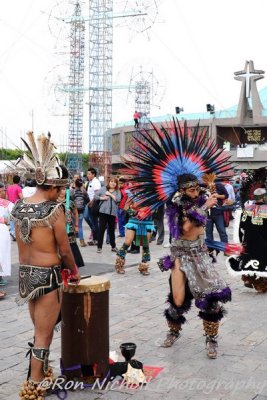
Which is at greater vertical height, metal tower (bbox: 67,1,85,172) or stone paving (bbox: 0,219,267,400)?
metal tower (bbox: 67,1,85,172)

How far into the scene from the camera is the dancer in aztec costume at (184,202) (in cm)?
527

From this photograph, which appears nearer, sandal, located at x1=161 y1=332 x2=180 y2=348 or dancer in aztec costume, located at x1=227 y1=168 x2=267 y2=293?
sandal, located at x1=161 y1=332 x2=180 y2=348

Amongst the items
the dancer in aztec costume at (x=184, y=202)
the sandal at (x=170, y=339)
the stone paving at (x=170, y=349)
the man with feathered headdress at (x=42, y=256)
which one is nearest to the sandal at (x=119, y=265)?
the stone paving at (x=170, y=349)

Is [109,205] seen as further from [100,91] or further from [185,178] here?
[100,91]

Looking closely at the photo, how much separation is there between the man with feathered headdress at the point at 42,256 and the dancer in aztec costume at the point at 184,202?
1494 mm

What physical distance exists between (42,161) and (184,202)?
1.66m

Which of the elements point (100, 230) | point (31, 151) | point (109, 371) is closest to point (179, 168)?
point (31, 151)

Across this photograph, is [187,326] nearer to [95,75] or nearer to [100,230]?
[100,230]

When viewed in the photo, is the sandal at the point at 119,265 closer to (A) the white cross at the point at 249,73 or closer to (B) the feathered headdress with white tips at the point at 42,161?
(B) the feathered headdress with white tips at the point at 42,161

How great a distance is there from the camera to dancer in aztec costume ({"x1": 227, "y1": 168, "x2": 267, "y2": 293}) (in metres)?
7.88

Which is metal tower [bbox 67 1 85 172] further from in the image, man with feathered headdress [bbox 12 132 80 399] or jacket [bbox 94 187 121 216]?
man with feathered headdress [bbox 12 132 80 399]

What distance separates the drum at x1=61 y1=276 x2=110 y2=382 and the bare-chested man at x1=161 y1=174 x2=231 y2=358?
1.10 m

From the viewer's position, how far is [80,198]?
→ 1293 cm

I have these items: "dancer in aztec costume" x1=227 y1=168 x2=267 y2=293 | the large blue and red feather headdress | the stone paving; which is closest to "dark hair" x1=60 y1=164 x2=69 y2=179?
the large blue and red feather headdress
